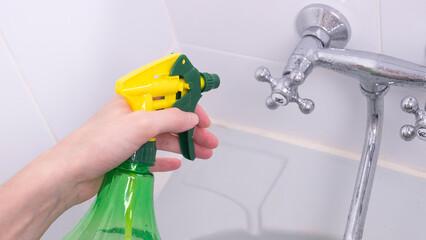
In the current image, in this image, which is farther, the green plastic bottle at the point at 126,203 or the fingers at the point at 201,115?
the fingers at the point at 201,115

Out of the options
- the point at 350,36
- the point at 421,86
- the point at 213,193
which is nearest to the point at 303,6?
the point at 350,36

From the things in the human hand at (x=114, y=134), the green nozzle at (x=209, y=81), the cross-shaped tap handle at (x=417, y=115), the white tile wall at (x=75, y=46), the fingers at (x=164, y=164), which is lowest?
the fingers at (x=164, y=164)

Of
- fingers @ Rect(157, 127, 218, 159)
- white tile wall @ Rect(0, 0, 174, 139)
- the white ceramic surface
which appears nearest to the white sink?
the white ceramic surface

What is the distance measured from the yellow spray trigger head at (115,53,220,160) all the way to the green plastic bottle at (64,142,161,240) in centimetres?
4

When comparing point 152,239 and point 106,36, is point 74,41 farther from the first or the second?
point 152,239

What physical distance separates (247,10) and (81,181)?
28cm

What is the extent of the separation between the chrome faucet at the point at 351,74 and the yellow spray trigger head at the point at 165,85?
7 cm

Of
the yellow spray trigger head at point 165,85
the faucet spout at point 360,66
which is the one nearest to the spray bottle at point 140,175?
the yellow spray trigger head at point 165,85

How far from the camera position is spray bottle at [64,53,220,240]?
47cm

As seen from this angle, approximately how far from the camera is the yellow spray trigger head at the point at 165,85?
17.9 inches

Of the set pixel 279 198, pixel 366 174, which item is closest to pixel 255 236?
pixel 279 198

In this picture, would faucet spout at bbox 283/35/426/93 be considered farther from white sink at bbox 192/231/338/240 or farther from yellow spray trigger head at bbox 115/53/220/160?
white sink at bbox 192/231/338/240

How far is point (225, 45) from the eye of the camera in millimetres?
692

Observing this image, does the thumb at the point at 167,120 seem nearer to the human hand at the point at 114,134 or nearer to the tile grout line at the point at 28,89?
the human hand at the point at 114,134
